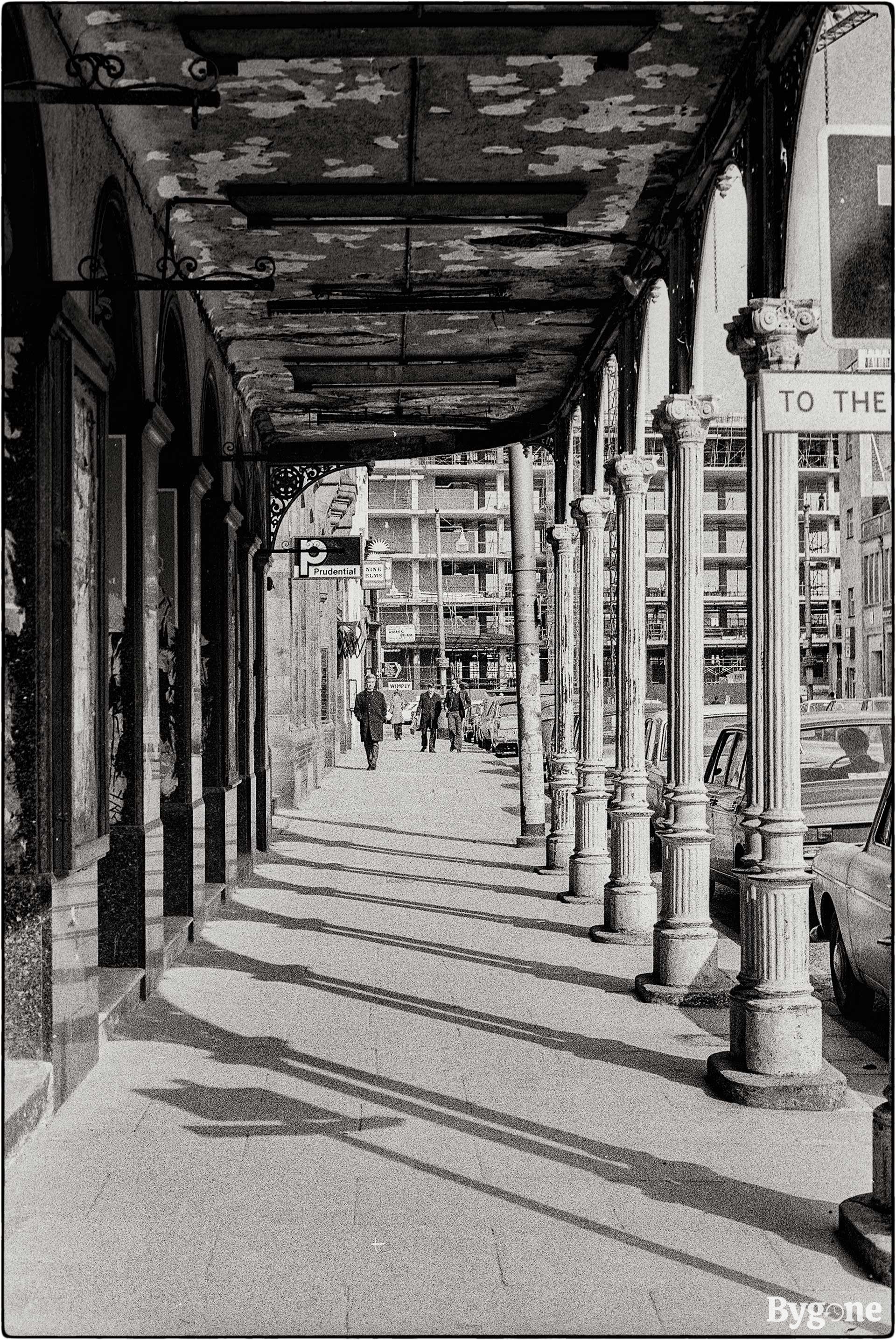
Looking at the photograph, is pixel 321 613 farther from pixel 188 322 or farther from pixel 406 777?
pixel 188 322

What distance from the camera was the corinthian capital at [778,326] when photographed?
694cm

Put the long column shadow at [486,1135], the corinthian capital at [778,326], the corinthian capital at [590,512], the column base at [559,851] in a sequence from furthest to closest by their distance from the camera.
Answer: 1. the column base at [559,851]
2. the corinthian capital at [590,512]
3. the corinthian capital at [778,326]
4. the long column shadow at [486,1135]

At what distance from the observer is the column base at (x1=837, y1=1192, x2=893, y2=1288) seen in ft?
15.3

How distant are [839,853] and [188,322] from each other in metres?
5.91

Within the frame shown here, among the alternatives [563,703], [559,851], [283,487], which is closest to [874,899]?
[559,851]

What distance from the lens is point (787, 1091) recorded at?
6695 millimetres

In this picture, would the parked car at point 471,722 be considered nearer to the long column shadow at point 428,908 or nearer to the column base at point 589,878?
the long column shadow at point 428,908

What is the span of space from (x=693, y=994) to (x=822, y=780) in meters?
4.19

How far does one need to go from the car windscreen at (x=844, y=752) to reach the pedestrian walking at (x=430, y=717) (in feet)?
90.1

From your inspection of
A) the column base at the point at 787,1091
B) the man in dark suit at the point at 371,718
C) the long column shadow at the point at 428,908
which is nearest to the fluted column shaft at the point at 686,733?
the column base at the point at 787,1091

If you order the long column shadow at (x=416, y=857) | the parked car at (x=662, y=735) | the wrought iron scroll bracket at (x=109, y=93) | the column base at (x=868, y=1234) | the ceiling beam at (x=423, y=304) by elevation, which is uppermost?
the ceiling beam at (x=423, y=304)

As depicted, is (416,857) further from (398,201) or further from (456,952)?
(398,201)

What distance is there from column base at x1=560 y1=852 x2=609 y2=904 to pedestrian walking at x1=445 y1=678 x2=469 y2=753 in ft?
94.2

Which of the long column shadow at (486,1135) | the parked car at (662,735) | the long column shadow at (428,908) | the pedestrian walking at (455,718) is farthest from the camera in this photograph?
the pedestrian walking at (455,718)
